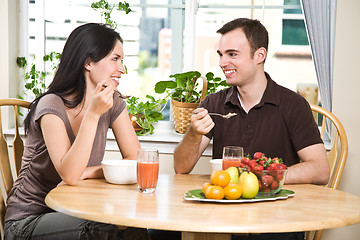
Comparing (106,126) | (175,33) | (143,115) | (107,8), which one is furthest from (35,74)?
(106,126)

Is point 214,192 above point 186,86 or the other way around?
the other way around

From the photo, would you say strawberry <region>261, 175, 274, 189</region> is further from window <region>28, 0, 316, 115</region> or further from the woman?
window <region>28, 0, 316, 115</region>

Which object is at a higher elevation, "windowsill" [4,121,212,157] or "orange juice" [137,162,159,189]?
"orange juice" [137,162,159,189]

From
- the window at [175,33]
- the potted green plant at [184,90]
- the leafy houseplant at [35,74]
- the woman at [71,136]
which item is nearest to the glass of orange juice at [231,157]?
the woman at [71,136]

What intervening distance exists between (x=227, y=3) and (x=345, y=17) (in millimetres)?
727

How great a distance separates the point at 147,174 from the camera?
1.67 m

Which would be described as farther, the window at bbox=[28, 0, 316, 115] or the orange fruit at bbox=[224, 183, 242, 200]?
the window at bbox=[28, 0, 316, 115]

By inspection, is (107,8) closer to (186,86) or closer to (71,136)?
(186,86)

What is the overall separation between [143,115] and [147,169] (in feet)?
4.74

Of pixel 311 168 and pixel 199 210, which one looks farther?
pixel 311 168

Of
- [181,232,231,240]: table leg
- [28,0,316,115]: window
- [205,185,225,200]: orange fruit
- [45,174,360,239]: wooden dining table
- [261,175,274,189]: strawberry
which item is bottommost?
[181,232,231,240]: table leg

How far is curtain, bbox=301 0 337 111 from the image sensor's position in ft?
9.43

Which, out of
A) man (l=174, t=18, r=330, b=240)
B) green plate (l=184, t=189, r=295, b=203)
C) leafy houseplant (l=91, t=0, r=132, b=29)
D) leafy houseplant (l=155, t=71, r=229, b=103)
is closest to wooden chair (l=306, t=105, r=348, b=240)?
man (l=174, t=18, r=330, b=240)

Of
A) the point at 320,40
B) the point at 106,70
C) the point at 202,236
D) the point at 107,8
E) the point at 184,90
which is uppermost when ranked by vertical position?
the point at 107,8
